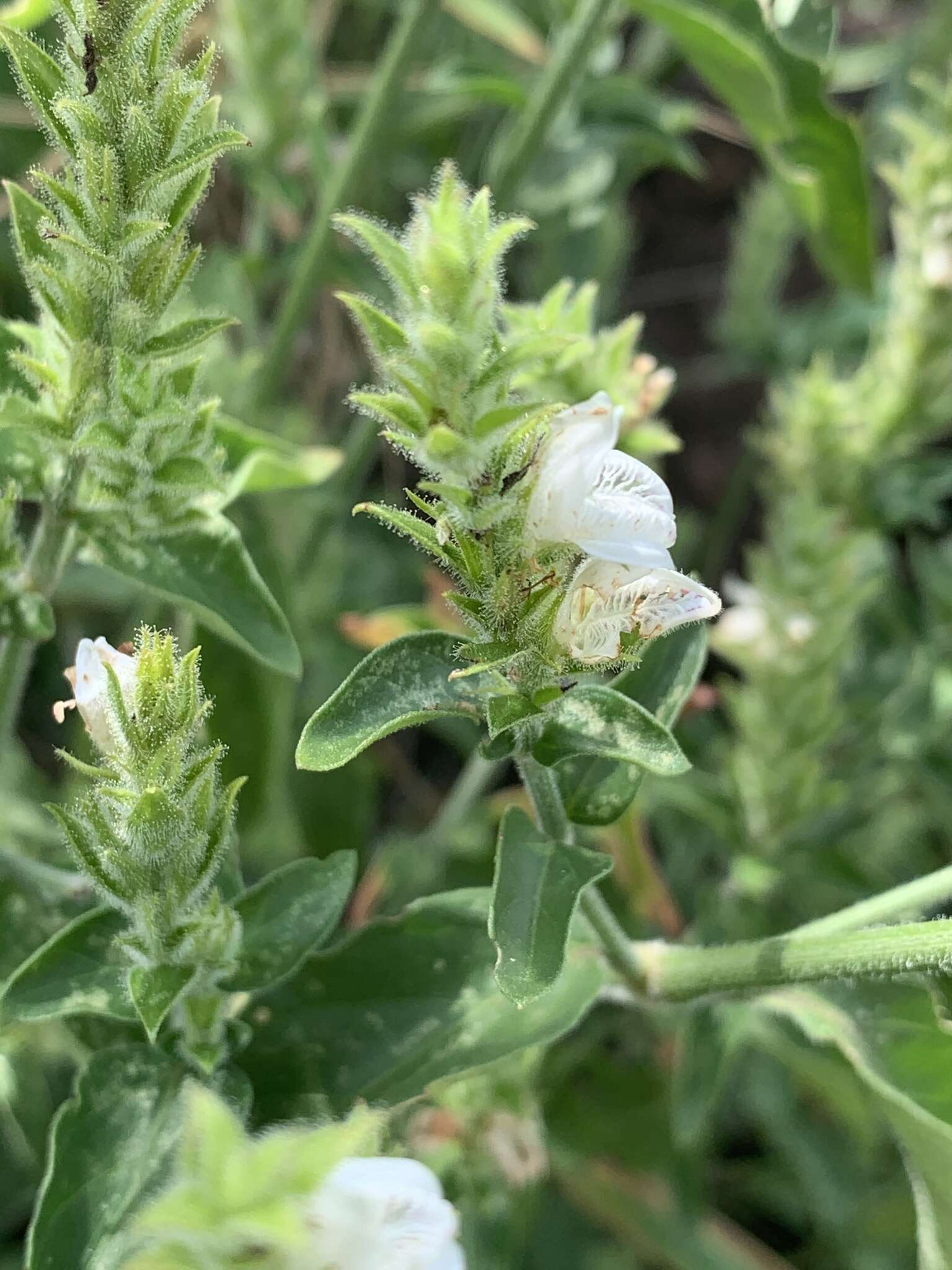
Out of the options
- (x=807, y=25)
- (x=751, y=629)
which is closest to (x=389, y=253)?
(x=807, y=25)

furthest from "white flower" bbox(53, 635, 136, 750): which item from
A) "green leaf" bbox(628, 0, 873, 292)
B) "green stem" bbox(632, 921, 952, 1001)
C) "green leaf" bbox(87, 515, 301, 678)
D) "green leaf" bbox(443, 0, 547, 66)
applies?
"green leaf" bbox(443, 0, 547, 66)

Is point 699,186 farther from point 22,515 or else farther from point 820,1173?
point 820,1173

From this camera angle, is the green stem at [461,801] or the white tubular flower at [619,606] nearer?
the white tubular flower at [619,606]

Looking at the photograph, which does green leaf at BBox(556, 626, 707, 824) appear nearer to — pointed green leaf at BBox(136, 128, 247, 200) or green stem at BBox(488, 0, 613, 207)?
pointed green leaf at BBox(136, 128, 247, 200)

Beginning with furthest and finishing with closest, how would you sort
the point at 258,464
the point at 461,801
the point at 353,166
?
the point at 461,801 → the point at 353,166 → the point at 258,464

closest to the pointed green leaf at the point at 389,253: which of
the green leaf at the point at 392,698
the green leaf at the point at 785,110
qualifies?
the green leaf at the point at 392,698

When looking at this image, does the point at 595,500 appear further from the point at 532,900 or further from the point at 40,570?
the point at 40,570

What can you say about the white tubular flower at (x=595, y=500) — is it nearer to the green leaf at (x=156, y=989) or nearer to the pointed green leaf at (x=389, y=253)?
the pointed green leaf at (x=389, y=253)
